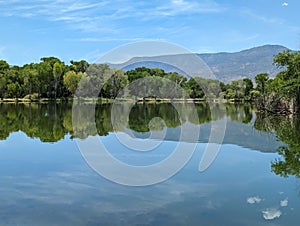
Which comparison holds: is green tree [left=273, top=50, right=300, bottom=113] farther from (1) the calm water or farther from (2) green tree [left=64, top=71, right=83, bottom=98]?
A: (2) green tree [left=64, top=71, right=83, bottom=98]

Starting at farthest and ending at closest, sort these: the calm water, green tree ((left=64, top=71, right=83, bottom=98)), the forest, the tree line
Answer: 1. green tree ((left=64, top=71, right=83, bottom=98))
2. the tree line
3. the forest
4. the calm water

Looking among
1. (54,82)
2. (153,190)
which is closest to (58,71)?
(54,82)

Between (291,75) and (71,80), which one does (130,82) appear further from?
(291,75)

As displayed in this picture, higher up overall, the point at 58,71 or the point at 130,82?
the point at 58,71

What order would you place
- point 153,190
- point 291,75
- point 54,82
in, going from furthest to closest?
point 54,82
point 291,75
point 153,190

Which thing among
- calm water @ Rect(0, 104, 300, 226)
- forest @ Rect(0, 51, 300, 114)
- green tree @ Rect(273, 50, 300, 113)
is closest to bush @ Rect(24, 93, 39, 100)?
forest @ Rect(0, 51, 300, 114)

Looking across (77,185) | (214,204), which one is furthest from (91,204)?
(214,204)

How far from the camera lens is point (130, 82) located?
205 ft

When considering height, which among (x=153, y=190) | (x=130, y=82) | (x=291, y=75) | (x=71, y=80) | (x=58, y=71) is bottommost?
(x=153, y=190)

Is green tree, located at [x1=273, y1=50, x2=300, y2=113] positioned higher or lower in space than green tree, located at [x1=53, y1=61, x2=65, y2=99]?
lower

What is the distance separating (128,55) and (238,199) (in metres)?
7.62

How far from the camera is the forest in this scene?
105ft

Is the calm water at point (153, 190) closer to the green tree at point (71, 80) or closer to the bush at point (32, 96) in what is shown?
the green tree at point (71, 80)

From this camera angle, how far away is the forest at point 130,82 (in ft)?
105
